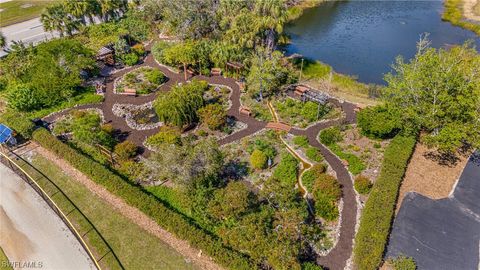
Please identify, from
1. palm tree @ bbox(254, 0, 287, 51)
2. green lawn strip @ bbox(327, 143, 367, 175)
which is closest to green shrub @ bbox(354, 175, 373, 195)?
green lawn strip @ bbox(327, 143, 367, 175)

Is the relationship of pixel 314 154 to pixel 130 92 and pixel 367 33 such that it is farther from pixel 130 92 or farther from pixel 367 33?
pixel 367 33

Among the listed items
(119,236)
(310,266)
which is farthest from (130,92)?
(310,266)

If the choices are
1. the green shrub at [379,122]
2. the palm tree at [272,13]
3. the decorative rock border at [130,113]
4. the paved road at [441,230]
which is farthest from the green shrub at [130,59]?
the paved road at [441,230]

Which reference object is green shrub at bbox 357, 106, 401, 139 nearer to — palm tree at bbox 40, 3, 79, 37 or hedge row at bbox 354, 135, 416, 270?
hedge row at bbox 354, 135, 416, 270

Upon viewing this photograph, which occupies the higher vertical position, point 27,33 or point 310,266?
point 27,33

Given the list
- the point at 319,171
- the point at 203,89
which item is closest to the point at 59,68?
the point at 203,89

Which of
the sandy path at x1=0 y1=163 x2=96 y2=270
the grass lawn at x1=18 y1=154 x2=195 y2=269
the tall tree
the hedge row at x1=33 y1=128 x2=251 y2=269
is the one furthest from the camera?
the tall tree

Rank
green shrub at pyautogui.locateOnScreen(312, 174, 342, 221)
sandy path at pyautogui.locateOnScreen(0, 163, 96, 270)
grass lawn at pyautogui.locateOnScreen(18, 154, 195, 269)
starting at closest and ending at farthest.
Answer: grass lawn at pyautogui.locateOnScreen(18, 154, 195, 269)
sandy path at pyautogui.locateOnScreen(0, 163, 96, 270)
green shrub at pyautogui.locateOnScreen(312, 174, 342, 221)
